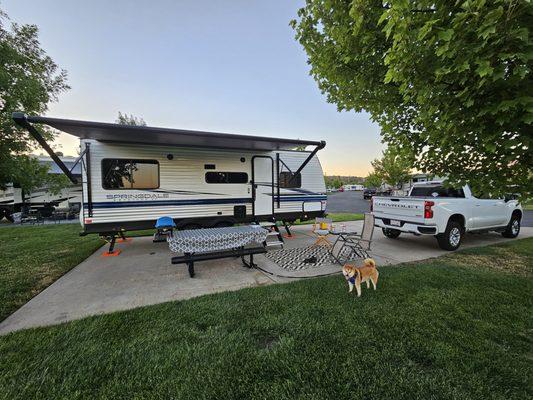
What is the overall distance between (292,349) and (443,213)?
Answer: 5686 millimetres

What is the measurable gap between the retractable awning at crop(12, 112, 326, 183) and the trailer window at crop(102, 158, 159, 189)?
527 mm

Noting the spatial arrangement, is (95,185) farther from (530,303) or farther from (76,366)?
(530,303)

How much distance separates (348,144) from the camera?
1850cm

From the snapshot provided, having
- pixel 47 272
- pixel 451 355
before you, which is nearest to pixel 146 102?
pixel 47 272

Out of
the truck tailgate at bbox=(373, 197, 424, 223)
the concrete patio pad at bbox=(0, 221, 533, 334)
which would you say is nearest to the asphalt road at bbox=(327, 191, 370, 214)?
the truck tailgate at bbox=(373, 197, 424, 223)

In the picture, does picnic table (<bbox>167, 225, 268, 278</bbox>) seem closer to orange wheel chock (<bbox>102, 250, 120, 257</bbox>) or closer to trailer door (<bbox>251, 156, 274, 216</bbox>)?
trailer door (<bbox>251, 156, 274, 216</bbox>)

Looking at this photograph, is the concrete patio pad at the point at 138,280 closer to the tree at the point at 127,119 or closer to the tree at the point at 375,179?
the tree at the point at 127,119

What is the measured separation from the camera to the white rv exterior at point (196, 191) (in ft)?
17.6

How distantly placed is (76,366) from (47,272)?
3.64m

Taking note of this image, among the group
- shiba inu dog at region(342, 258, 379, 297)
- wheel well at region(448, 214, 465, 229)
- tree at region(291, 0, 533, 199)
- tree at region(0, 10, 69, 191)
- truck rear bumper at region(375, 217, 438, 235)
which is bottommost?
shiba inu dog at region(342, 258, 379, 297)

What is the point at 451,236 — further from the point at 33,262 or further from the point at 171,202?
the point at 33,262

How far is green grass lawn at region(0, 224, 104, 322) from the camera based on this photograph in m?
3.55

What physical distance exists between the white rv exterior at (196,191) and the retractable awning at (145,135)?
0.37 metres

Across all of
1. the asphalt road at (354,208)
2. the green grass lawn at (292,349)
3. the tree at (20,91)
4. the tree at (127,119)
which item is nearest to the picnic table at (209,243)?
the green grass lawn at (292,349)
